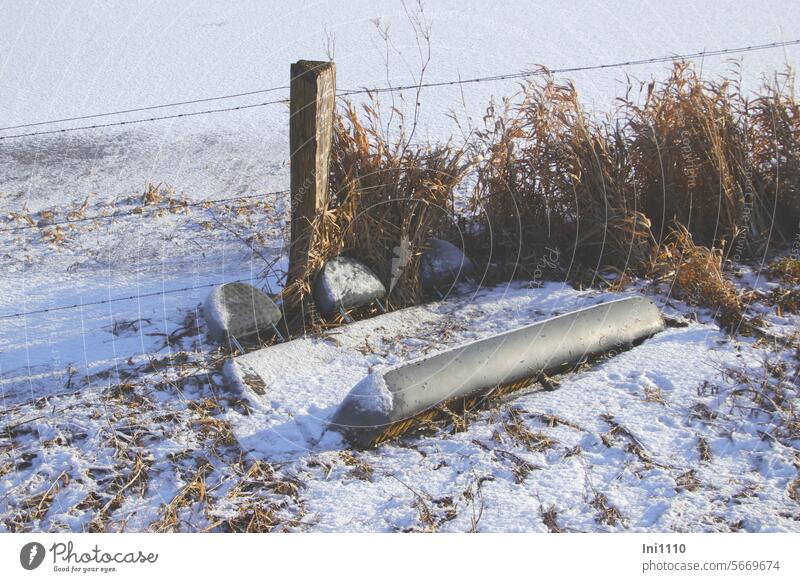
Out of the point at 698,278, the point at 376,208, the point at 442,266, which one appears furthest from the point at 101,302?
the point at 698,278

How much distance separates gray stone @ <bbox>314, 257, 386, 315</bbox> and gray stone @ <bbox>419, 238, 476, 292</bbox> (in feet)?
1.09

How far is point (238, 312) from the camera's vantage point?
3723 mm

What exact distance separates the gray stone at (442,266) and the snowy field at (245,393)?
0.15 m

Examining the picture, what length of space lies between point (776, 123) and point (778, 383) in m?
1.88

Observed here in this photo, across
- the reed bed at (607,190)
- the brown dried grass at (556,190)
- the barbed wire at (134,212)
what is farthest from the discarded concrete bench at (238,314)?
the brown dried grass at (556,190)

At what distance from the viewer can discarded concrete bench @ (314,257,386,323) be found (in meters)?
3.90

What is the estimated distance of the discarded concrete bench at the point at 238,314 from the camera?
368cm

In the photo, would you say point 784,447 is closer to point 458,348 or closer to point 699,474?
point 699,474

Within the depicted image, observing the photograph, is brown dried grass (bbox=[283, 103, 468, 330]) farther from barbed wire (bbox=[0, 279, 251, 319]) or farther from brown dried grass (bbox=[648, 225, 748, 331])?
brown dried grass (bbox=[648, 225, 748, 331])

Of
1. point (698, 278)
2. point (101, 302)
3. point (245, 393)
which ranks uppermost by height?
point (101, 302)

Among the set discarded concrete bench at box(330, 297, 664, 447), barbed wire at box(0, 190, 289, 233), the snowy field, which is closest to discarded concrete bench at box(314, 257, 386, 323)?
the snowy field

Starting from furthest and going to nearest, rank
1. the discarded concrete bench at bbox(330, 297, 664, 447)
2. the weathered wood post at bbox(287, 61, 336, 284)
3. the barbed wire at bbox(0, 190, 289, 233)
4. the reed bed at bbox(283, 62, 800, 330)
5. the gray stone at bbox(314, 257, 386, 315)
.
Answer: the barbed wire at bbox(0, 190, 289, 233) → the reed bed at bbox(283, 62, 800, 330) → the gray stone at bbox(314, 257, 386, 315) → the weathered wood post at bbox(287, 61, 336, 284) → the discarded concrete bench at bbox(330, 297, 664, 447)

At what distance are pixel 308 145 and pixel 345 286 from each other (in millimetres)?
696

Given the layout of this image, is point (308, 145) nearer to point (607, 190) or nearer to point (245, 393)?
point (245, 393)
